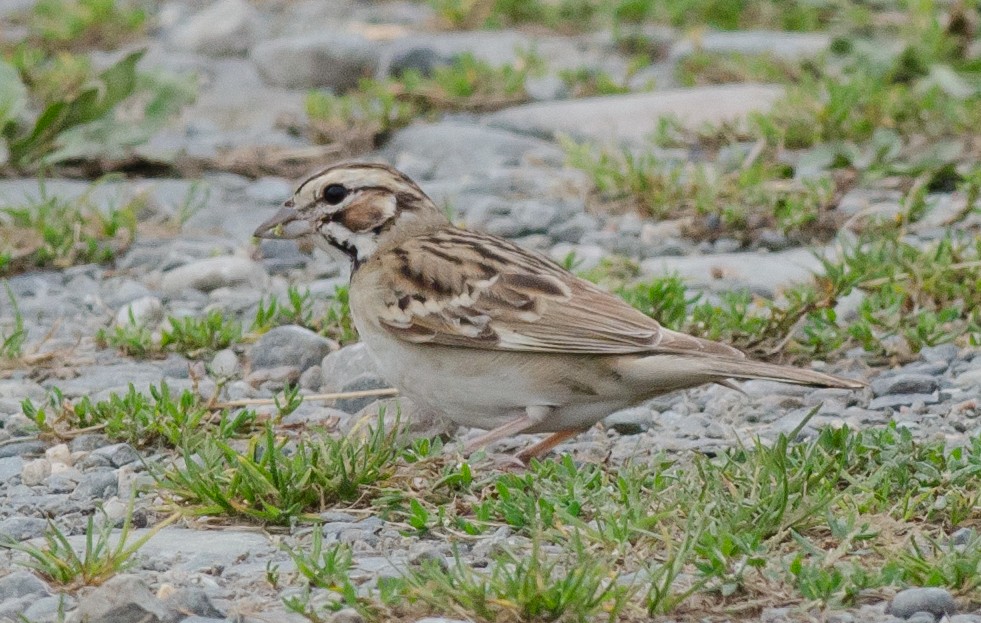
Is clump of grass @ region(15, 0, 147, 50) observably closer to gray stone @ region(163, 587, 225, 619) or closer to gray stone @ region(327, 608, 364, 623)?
gray stone @ region(163, 587, 225, 619)

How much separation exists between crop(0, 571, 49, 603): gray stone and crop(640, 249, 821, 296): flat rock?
11.4 ft

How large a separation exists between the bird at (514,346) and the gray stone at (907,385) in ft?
2.60

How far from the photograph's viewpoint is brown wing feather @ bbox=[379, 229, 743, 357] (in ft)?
16.9

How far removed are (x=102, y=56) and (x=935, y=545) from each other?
8.93 meters

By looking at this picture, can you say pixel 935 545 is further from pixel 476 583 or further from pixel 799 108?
pixel 799 108

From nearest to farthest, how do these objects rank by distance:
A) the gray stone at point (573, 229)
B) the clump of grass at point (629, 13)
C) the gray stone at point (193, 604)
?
the gray stone at point (193, 604), the gray stone at point (573, 229), the clump of grass at point (629, 13)

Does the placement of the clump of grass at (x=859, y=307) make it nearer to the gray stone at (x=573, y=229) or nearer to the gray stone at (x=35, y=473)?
the gray stone at (x=573, y=229)

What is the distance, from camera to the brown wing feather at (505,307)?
5.15 metres

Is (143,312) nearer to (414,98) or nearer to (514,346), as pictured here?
(514,346)

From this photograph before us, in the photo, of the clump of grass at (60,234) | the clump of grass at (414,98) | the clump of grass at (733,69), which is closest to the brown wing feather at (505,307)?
the clump of grass at (60,234)

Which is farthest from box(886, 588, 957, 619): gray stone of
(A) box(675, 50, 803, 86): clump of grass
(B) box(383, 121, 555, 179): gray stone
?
(A) box(675, 50, 803, 86): clump of grass

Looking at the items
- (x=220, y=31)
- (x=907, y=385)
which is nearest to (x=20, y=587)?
(x=907, y=385)

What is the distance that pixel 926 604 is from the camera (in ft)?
12.8

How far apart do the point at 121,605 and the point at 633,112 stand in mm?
6560
